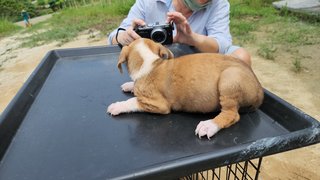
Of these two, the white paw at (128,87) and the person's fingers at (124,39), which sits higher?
the person's fingers at (124,39)

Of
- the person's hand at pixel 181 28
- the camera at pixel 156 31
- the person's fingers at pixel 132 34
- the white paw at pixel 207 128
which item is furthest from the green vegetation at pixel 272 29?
the white paw at pixel 207 128

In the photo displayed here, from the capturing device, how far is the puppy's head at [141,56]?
4.45ft

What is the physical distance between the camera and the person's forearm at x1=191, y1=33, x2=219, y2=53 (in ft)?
6.12

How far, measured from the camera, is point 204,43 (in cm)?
191

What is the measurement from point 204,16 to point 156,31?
24.1 inches

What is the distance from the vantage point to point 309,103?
2893 mm

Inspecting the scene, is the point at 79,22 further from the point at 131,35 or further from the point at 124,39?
the point at 131,35

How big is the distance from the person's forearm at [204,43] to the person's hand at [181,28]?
0.08ft

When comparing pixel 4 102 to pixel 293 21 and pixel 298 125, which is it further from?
pixel 293 21

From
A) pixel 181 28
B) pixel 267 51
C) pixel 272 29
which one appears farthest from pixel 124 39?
pixel 272 29

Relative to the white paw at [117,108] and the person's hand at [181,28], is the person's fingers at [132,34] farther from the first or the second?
the white paw at [117,108]

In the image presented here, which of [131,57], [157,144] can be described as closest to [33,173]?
[157,144]

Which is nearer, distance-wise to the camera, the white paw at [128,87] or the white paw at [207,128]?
the white paw at [207,128]

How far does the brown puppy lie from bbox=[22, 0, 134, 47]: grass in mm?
4535
